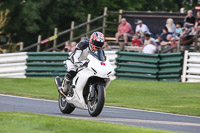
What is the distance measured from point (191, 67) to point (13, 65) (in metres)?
7.45

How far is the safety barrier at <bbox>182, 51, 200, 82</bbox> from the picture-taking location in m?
A: 20.9

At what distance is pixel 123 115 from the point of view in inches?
496

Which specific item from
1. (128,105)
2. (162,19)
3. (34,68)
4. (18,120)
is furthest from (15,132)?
(162,19)

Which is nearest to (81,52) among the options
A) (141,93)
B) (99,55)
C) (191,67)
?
(99,55)

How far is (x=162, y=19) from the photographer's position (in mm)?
26562

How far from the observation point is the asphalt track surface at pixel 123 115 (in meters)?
10.8

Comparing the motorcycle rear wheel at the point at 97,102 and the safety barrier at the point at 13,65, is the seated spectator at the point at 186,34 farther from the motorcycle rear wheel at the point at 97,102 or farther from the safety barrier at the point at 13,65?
the motorcycle rear wheel at the point at 97,102

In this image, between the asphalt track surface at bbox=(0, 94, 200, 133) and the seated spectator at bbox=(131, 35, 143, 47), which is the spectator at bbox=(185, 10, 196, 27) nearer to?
the seated spectator at bbox=(131, 35, 143, 47)

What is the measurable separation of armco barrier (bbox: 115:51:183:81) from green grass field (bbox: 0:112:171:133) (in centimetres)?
1203

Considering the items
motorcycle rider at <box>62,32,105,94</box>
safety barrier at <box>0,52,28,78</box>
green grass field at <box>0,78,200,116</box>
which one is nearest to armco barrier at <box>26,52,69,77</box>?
safety barrier at <box>0,52,28,78</box>

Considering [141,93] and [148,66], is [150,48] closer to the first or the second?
[148,66]

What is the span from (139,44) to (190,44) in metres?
2.20

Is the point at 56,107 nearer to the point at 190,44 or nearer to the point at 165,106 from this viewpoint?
the point at 165,106

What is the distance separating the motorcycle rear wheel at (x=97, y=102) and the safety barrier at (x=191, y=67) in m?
9.60
